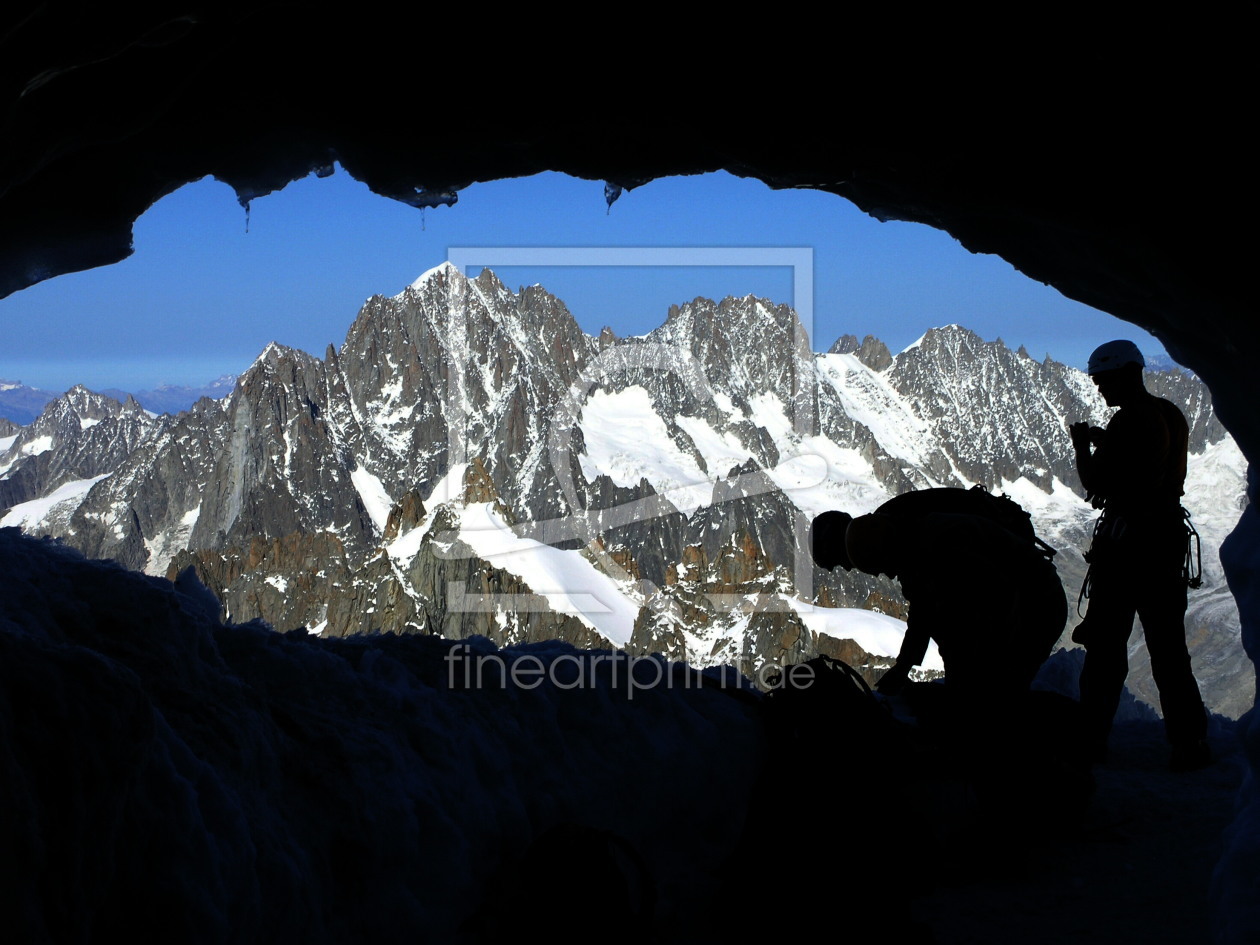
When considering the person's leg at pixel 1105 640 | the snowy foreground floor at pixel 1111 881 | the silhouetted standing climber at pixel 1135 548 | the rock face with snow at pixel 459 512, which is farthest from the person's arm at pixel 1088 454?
the rock face with snow at pixel 459 512

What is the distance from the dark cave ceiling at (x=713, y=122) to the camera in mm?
4680

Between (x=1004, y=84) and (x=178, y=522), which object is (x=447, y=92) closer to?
(x=1004, y=84)

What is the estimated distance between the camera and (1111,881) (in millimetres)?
4605

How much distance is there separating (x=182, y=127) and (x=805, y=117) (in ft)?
13.2

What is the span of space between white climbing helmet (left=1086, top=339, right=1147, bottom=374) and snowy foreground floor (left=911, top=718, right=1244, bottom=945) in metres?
2.76

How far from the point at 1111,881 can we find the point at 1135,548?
233 cm

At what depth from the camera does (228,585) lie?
293ft

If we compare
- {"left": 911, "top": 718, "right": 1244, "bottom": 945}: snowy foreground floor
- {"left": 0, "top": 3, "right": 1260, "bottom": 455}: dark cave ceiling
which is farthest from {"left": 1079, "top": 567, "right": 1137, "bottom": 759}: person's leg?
{"left": 0, "top": 3, "right": 1260, "bottom": 455}: dark cave ceiling

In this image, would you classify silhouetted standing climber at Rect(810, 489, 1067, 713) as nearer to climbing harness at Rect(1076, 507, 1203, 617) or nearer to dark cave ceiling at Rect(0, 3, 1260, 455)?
climbing harness at Rect(1076, 507, 1203, 617)

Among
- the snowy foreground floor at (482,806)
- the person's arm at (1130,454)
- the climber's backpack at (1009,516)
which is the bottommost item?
the snowy foreground floor at (482,806)

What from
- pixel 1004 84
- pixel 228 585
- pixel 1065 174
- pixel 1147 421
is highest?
pixel 1004 84

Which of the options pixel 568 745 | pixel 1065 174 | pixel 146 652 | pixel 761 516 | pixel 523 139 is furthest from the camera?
pixel 761 516

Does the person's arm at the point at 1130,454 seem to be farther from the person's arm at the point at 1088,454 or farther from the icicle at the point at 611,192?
the icicle at the point at 611,192

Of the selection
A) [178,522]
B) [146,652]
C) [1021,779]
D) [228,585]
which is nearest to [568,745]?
[146,652]
